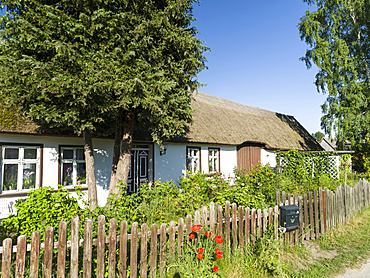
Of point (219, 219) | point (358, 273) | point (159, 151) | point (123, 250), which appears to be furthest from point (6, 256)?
point (159, 151)

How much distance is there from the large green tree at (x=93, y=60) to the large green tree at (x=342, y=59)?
14652mm

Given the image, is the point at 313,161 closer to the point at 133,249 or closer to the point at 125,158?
the point at 125,158

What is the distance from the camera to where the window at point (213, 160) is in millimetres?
13678

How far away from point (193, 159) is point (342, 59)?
45.6ft

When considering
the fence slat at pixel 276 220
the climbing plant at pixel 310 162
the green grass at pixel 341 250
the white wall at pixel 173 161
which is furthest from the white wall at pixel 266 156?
the fence slat at pixel 276 220

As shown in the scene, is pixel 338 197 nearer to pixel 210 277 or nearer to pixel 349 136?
pixel 210 277

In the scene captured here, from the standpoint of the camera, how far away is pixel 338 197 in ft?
20.5

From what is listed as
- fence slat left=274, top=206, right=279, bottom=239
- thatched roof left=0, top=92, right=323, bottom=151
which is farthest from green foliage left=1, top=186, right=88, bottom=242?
thatched roof left=0, top=92, right=323, bottom=151

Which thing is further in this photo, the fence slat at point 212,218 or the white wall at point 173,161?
the white wall at point 173,161

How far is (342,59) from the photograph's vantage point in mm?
17047

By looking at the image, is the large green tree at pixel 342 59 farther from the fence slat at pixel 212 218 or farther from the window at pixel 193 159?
the fence slat at pixel 212 218

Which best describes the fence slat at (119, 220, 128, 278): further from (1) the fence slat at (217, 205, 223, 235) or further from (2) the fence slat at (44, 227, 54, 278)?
(1) the fence slat at (217, 205, 223, 235)

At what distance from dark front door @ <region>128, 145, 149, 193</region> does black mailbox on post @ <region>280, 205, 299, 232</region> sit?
6.96m

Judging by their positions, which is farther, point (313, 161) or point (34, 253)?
point (313, 161)
